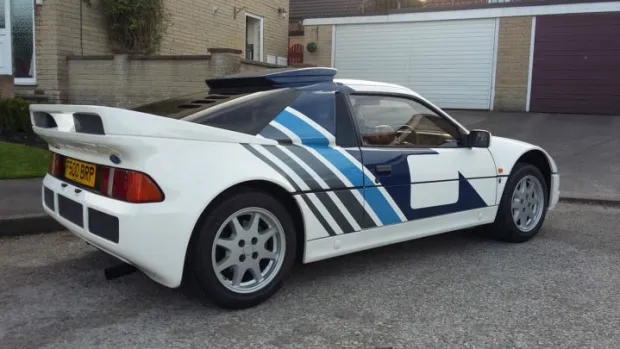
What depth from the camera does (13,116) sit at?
9305 millimetres

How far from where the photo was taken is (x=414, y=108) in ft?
14.6

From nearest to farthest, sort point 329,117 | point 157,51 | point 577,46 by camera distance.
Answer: point 329,117
point 157,51
point 577,46

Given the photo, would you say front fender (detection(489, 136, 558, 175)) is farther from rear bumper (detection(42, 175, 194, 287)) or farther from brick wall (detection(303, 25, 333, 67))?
brick wall (detection(303, 25, 333, 67))

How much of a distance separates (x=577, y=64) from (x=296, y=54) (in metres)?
8.07

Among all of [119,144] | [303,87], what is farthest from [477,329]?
[119,144]

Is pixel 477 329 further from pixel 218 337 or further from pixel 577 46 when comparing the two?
pixel 577 46

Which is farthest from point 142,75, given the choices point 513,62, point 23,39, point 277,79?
point 513,62

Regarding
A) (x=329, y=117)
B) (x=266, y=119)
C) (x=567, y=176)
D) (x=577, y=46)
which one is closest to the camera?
(x=266, y=119)

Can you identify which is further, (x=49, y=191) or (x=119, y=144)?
(x=49, y=191)

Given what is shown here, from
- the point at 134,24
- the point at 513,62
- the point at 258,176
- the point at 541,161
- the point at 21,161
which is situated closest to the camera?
the point at 258,176

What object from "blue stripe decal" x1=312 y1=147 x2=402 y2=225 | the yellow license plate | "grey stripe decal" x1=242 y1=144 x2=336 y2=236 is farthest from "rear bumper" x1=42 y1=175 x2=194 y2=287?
"blue stripe decal" x1=312 y1=147 x2=402 y2=225

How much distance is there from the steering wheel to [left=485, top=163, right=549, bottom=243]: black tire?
3.64 feet

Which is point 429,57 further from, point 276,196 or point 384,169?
point 276,196

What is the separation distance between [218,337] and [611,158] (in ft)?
27.8
